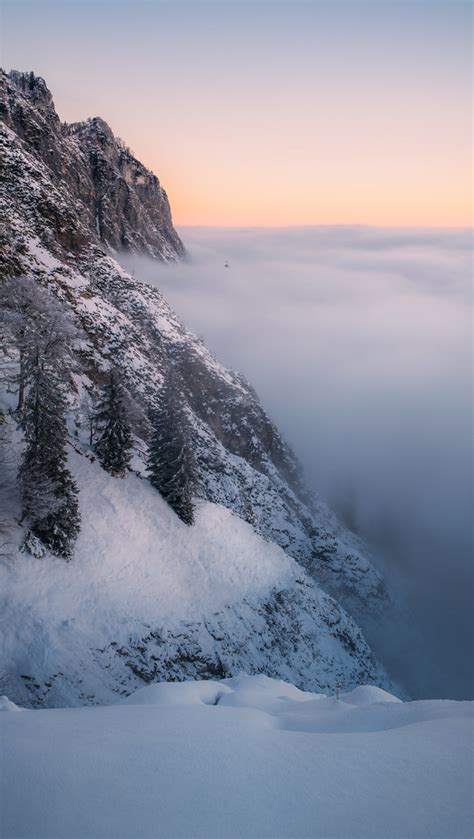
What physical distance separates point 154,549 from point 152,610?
168 inches

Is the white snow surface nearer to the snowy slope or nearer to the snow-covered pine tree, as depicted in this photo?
the snowy slope

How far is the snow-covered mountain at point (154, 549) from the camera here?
68.9ft

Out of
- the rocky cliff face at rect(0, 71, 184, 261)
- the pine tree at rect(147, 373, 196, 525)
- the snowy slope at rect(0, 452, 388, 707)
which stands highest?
the rocky cliff face at rect(0, 71, 184, 261)

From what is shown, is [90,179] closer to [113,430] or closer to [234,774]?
[113,430]

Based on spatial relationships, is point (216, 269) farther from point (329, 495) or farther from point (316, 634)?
point (316, 634)

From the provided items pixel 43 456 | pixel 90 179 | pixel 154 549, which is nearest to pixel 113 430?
pixel 43 456

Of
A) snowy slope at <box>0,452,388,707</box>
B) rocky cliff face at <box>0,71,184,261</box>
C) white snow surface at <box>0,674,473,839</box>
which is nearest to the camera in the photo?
white snow surface at <box>0,674,473,839</box>

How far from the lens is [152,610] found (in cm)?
2470

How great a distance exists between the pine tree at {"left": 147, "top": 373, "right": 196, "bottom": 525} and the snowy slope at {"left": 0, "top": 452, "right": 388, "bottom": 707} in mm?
972

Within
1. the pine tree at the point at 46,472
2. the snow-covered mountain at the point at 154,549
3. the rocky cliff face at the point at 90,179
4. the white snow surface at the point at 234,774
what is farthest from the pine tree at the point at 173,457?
the rocky cliff face at the point at 90,179

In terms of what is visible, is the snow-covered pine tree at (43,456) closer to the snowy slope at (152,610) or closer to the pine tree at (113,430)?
the snowy slope at (152,610)

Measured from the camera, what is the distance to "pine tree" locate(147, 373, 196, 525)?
101 feet

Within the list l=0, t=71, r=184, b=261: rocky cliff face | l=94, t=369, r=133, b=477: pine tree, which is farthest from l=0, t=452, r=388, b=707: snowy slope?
l=0, t=71, r=184, b=261: rocky cliff face

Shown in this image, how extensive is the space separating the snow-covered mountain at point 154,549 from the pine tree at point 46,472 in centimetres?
118
